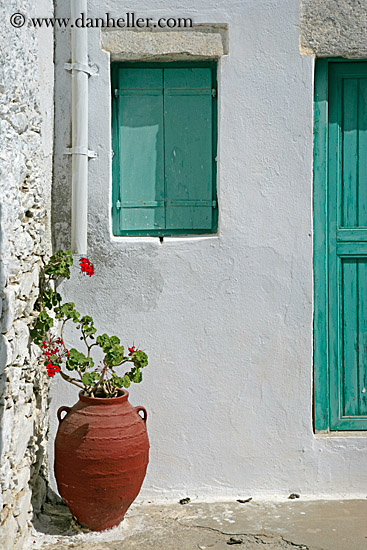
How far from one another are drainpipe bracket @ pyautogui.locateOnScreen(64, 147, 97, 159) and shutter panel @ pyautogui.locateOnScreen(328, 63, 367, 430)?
1423mm

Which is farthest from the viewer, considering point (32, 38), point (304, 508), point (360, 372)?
point (360, 372)

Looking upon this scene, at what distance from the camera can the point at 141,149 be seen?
13.3 ft

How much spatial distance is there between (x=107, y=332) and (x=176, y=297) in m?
0.46

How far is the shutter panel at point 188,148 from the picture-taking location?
13.3 feet

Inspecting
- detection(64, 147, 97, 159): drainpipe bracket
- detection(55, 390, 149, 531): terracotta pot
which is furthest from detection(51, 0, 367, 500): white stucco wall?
detection(55, 390, 149, 531): terracotta pot

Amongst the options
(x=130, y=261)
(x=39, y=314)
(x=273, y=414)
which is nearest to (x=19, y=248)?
(x=39, y=314)

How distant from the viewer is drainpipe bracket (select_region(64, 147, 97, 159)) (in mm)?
3871

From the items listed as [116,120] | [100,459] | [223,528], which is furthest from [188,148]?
[223,528]

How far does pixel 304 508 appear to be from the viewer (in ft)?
12.6

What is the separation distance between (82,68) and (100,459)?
2164 mm

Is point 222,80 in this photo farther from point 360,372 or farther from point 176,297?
point 360,372

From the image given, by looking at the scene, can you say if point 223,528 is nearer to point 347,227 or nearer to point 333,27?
point 347,227

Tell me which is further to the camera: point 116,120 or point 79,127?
point 116,120

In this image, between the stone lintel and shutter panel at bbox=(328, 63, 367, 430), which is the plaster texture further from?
the stone lintel
